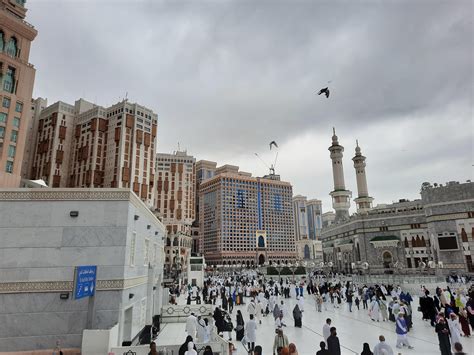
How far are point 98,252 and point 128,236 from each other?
→ 3.70 ft

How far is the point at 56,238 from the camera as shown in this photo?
10750 millimetres

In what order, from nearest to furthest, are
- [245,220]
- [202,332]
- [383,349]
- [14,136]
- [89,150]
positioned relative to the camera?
[383,349]
[202,332]
[14,136]
[89,150]
[245,220]

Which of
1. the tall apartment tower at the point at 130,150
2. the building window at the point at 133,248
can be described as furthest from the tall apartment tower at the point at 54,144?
the building window at the point at 133,248

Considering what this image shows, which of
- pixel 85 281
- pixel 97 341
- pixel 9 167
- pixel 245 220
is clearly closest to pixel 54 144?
pixel 9 167

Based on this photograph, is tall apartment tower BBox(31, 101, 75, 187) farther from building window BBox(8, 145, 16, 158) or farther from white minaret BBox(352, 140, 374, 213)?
white minaret BBox(352, 140, 374, 213)

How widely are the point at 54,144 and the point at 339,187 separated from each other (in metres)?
60.4

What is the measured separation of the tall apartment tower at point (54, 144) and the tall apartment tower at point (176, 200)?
25.5 meters

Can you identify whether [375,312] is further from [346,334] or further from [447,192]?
[447,192]

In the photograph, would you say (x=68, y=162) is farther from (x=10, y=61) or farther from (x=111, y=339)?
(x=111, y=339)

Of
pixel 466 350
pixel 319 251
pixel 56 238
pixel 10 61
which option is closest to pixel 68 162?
pixel 10 61

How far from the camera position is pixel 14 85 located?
35.4 meters

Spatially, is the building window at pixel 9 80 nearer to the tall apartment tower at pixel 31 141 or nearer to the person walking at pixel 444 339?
the tall apartment tower at pixel 31 141

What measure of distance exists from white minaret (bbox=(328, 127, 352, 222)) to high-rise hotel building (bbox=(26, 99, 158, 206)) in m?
38.5

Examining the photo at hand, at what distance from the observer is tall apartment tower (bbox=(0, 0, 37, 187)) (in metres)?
33.8
